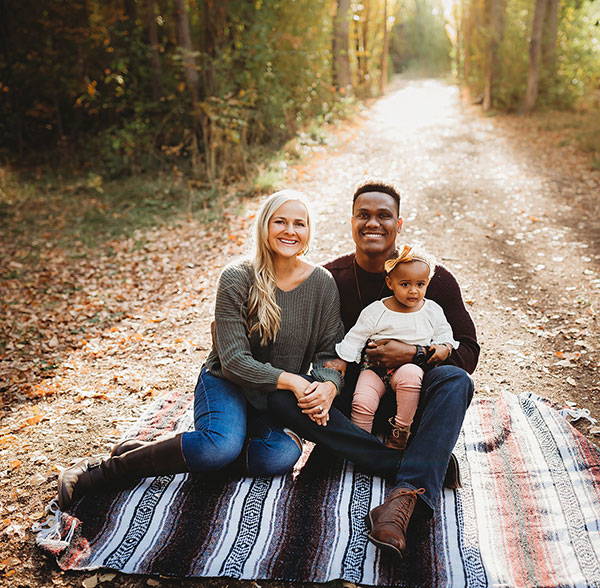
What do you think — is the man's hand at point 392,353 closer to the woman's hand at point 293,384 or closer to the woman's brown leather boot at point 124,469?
the woman's hand at point 293,384

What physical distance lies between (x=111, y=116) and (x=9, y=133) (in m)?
2.23

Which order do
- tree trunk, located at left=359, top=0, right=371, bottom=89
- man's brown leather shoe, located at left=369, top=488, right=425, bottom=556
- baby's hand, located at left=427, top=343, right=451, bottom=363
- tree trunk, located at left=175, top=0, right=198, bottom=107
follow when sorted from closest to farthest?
man's brown leather shoe, located at left=369, top=488, right=425, bottom=556, baby's hand, located at left=427, top=343, right=451, bottom=363, tree trunk, located at left=175, top=0, right=198, bottom=107, tree trunk, located at left=359, top=0, right=371, bottom=89

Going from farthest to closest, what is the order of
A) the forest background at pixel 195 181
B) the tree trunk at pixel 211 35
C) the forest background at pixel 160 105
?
the tree trunk at pixel 211 35 < the forest background at pixel 160 105 < the forest background at pixel 195 181

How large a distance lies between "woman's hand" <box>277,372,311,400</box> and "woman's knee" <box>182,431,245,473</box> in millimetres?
368

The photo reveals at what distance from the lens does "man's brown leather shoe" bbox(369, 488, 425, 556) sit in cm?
253

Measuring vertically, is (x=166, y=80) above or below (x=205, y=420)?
above

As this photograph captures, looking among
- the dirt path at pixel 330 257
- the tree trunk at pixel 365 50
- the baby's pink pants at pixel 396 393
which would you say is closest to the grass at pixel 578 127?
the dirt path at pixel 330 257

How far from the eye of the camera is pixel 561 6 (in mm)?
15219

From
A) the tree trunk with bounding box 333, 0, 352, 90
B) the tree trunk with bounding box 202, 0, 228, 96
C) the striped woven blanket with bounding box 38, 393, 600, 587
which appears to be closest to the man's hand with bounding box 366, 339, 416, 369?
the striped woven blanket with bounding box 38, 393, 600, 587

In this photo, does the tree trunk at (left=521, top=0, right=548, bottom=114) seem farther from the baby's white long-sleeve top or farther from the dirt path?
the baby's white long-sleeve top

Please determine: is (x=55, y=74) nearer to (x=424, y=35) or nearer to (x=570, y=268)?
(x=570, y=268)

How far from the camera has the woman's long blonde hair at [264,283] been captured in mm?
3160

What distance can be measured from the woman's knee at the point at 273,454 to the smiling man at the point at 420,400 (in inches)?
3.4

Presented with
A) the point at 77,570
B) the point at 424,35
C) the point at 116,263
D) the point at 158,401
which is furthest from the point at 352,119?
the point at 424,35
